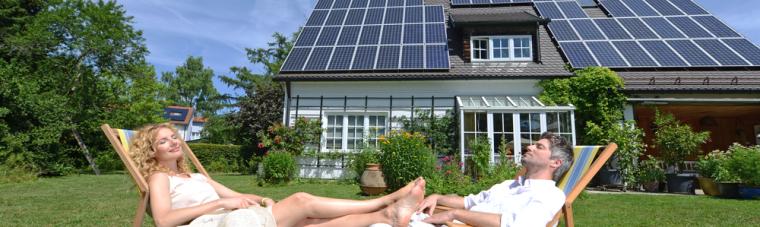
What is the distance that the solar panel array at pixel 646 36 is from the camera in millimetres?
10062

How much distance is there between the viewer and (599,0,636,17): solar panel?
12906 millimetres

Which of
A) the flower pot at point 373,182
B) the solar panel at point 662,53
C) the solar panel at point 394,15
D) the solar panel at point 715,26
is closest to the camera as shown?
the flower pot at point 373,182

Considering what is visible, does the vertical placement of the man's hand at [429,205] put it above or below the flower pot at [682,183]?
above

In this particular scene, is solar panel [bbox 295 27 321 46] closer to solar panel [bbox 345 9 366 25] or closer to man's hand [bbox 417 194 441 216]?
solar panel [bbox 345 9 366 25]

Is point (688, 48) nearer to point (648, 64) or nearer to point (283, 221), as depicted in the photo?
point (648, 64)

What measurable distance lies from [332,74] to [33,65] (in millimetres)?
10534

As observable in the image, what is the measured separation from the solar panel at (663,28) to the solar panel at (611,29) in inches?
38.4

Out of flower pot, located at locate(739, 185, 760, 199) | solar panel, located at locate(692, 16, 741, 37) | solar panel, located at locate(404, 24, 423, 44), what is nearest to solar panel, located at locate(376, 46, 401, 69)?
solar panel, located at locate(404, 24, 423, 44)

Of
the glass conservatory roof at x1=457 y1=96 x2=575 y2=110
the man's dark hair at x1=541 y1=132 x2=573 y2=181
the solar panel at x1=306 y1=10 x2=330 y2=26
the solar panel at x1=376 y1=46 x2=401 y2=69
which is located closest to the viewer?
the man's dark hair at x1=541 y1=132 x2=573 y2=181

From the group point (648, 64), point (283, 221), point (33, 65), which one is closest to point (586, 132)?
point (648, 64)

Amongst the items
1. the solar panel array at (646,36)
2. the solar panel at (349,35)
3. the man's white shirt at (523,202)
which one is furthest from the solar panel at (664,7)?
the man's white shirt at (523,202)

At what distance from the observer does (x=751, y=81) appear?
934cm

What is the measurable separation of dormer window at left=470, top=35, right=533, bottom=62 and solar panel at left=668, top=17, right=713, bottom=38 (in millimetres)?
4958

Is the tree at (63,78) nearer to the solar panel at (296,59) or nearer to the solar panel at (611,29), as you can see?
the solar panel at (296,59)
